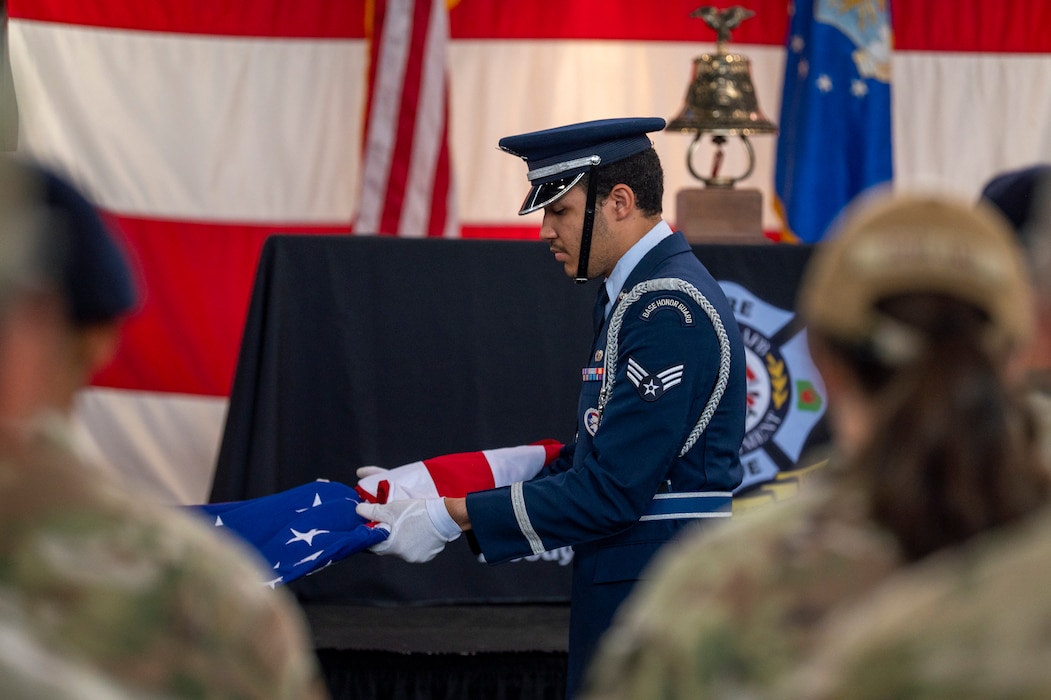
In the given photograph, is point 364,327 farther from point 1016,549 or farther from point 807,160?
point 1016,549

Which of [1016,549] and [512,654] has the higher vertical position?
[1016,549]

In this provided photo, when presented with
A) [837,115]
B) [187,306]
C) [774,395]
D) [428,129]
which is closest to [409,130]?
[428,129]

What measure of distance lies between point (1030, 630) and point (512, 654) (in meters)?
2.28

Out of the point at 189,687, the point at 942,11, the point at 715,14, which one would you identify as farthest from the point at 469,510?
the point at 942,11

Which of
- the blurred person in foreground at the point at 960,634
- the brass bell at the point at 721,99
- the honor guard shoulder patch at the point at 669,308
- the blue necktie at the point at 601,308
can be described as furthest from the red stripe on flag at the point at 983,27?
the blurred person in foreground at the point at 960,634

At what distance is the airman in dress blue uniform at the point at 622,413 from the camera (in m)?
2.02

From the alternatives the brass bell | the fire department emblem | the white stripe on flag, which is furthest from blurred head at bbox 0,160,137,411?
the white stripe on flag

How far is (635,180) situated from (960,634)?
1535 millimetres

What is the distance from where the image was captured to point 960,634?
0.77 metres

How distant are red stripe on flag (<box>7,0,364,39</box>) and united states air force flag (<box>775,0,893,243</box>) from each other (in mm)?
1519

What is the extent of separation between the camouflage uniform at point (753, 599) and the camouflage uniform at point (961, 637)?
0.28 ft

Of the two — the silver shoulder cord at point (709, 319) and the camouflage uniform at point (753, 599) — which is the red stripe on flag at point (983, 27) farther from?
the camouflage uniform at point (753, 599)

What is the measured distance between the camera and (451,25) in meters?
4.71

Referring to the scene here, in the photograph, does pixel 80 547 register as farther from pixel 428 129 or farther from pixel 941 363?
pixel 428 129
